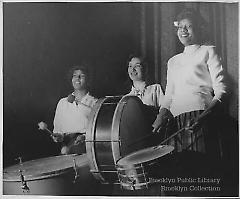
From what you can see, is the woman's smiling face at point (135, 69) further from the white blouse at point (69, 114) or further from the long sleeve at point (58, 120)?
the long sleeve at point (58, 120)

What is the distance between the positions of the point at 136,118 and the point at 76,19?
0.59m

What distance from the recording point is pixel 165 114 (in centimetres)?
225

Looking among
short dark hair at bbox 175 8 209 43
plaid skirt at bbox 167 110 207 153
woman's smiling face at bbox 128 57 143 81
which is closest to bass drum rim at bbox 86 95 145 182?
woman's smiling face at bbox 128 57 143 81

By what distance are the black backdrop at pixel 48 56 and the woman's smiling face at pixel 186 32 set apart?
220mm

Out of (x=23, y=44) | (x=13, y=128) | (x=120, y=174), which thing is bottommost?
(x=120, y=174)

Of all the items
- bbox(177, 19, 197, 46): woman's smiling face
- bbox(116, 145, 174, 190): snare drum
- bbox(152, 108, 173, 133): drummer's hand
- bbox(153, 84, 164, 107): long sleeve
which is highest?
bbox(177, 19, 197, 46): woman's smiling face

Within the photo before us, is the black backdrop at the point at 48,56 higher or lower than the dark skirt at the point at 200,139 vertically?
higher

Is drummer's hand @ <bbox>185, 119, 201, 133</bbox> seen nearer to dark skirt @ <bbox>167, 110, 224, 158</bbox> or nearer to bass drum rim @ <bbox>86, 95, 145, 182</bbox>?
dark skirt @ <bbox>167, 110, 224, 158</bbox>

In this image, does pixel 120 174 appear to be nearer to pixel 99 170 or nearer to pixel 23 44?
pixel 99 170

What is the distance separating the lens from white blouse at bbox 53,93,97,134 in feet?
7.47

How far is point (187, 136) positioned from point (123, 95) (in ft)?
1.25

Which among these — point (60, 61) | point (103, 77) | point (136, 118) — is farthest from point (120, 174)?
point (60, 61)

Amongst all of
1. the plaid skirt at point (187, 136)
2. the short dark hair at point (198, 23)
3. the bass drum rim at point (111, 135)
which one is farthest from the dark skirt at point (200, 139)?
the short dark hair at point (198, 23)

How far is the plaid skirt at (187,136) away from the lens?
2.22 meters
